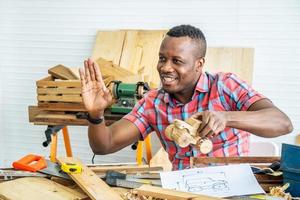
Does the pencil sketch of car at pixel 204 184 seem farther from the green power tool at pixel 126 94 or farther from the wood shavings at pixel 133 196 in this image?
the green power tool at pixel 126 94

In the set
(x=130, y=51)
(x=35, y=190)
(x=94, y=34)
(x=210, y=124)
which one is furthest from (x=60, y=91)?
(x=210, y=124)

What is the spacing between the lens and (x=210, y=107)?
1968 mm

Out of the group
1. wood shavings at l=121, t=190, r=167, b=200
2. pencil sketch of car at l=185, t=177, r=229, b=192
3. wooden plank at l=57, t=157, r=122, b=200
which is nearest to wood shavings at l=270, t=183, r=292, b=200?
pencil sketch of car at l=185, t=177, r=229, b=192

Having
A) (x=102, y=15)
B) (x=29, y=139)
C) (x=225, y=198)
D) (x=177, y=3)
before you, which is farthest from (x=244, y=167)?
(x=29, y=139)

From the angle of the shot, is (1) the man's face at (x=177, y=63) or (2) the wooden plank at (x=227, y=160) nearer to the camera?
(2) the wooden plank at (x=227, y=160)

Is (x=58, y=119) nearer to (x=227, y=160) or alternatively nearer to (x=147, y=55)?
(x=147, y=55)

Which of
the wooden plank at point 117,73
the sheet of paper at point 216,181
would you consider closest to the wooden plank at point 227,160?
the sheet of paper at point 216,181

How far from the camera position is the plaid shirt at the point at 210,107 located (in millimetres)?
1929

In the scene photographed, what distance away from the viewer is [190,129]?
4.55 ft

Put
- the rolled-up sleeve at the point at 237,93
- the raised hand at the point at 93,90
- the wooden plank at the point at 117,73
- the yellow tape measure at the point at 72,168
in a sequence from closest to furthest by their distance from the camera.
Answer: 1. the yellow tape measure at the point at 72,168
2. the raised hand at the point at 93,90
3. the rolled-up sleeve at the point at 237,93
4. the wooden plank at the point at 117,73

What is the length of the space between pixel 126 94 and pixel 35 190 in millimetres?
1320

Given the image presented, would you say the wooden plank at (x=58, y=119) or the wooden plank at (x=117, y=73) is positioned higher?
the wooden plank at (x=117, y=73)

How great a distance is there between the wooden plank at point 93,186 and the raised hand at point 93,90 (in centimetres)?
33

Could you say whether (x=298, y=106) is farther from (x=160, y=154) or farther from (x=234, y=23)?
(x=160, y=154)
